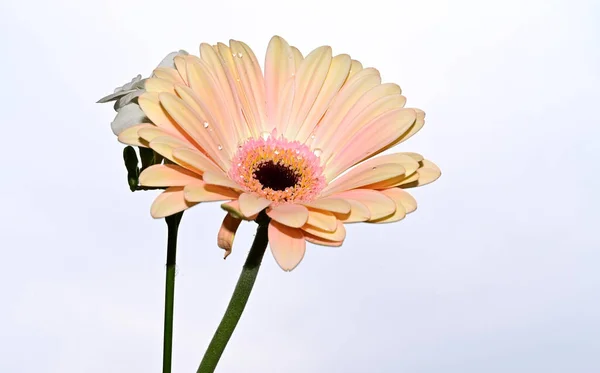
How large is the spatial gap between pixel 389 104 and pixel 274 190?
0.80ft

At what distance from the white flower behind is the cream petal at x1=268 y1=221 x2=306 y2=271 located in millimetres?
326

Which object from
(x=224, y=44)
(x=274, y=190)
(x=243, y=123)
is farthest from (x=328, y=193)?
(x=224, y=44)

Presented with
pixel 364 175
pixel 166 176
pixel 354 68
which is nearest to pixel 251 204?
pixel 166 176

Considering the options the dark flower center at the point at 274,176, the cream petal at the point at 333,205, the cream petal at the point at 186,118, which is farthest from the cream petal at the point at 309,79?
the cream petal at the point at 333,205

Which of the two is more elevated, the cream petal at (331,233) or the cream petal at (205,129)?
the cream petal at (205,129)

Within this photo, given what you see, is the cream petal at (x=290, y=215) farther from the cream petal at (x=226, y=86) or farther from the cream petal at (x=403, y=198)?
the cream petal at (x=226, y=86)

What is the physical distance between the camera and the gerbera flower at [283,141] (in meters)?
1.25

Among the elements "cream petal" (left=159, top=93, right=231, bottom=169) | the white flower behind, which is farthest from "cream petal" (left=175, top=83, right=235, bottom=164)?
the white flower behind

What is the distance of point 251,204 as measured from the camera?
1.21 m

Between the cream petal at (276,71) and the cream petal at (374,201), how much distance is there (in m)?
0.28

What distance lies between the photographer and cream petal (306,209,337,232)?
1244mm

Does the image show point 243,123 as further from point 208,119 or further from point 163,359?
point 163,359

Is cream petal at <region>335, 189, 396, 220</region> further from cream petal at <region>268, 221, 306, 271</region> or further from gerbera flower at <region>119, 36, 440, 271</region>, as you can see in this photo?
cream petal at <region>268, 221, 306, 271</region>

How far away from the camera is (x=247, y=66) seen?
152 centimetres
